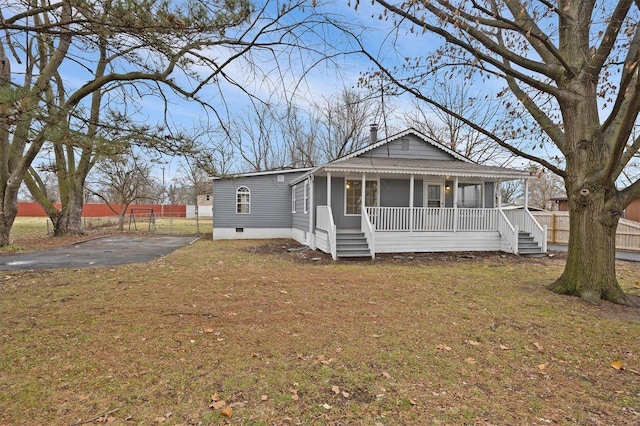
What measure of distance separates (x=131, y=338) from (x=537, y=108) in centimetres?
794

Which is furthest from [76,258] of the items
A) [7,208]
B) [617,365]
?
[617,365]

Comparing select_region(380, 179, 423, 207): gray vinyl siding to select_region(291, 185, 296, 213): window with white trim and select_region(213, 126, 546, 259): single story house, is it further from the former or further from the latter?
select_region(291, 185, 296, 213): window with white trim

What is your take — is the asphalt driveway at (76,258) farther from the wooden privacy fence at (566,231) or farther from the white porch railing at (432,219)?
the wooden privacy fence at (566,231)

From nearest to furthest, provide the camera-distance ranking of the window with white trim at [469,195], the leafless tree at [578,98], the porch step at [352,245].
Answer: the leafless tree at [578,98] < the porch step at [352,245] < the window with white trim at [469,195]

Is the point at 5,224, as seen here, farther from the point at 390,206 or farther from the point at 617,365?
the point at 617,365

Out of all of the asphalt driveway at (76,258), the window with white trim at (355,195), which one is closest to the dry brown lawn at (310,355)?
the asphalt driveway at (76,258)

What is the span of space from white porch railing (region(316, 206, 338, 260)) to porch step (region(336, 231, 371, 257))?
231 mm

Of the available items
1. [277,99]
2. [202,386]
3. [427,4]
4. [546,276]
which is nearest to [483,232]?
[546,276]

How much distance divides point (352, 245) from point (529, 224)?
7174 mm

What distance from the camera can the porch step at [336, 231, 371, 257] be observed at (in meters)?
10.6

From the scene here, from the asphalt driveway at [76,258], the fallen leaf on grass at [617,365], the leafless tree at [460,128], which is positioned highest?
the leafless tree at [460,128]

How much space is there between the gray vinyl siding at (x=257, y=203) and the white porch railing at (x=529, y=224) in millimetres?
10145

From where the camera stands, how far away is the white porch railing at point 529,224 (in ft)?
38.9

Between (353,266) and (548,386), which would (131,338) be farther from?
(353,266)
